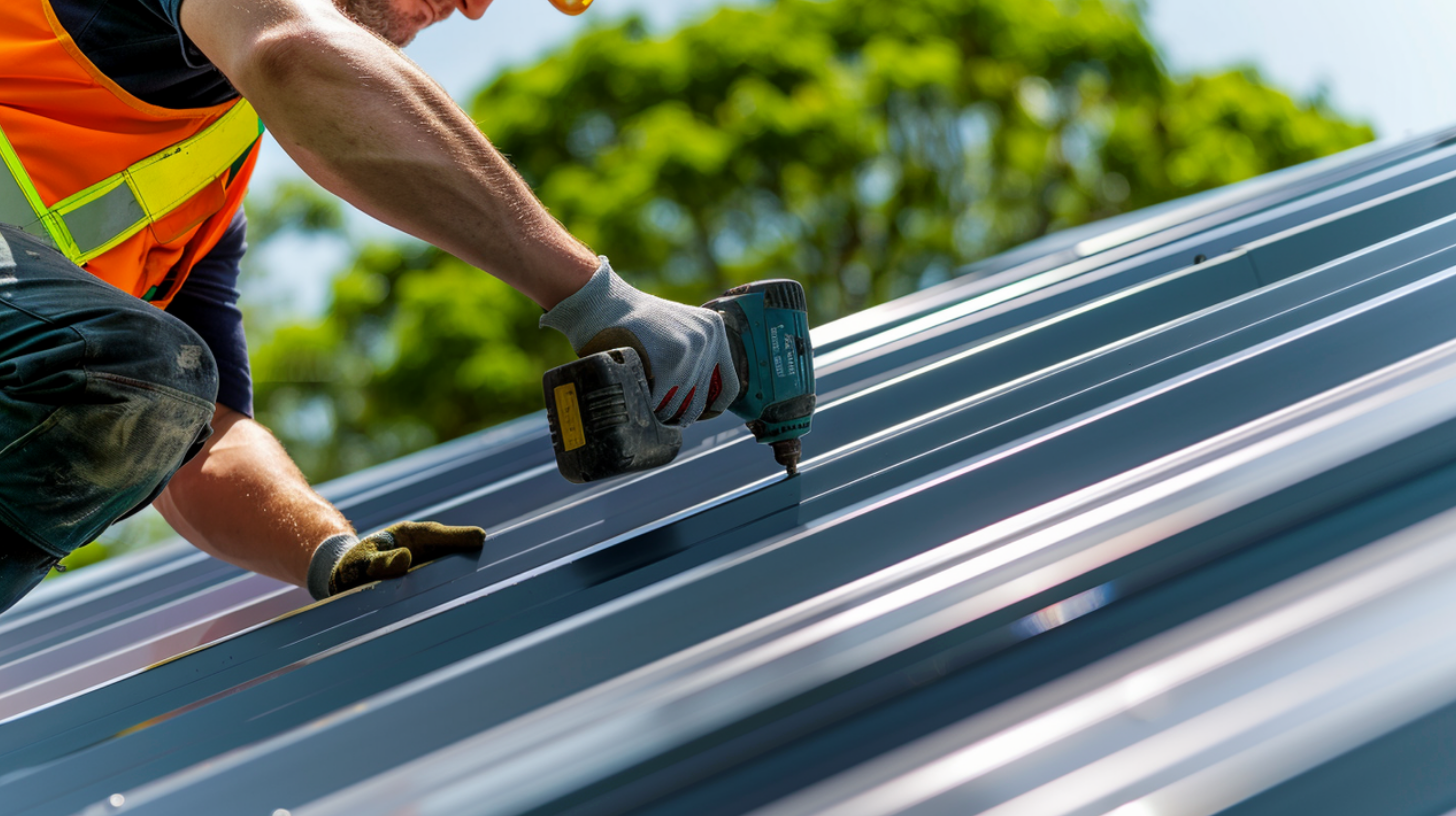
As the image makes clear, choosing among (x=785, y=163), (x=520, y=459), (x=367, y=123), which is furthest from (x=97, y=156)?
(x=785, y=163)

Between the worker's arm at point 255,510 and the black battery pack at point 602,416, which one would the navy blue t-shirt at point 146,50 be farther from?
the black battery pack at point 602,416

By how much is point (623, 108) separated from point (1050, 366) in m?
14.6

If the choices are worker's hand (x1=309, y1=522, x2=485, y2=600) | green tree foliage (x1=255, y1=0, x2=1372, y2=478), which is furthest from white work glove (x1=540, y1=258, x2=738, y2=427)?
green tree foliage (x1=255, y1=0, x2=1372, y2=478)

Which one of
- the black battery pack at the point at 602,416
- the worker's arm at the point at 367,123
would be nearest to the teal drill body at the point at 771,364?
the black battery pack at the point at 602,416

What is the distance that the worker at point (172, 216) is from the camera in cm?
126

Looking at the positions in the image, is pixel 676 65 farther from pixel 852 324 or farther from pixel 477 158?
pixel 477 158

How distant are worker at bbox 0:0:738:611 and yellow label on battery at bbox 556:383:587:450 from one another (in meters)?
0.08

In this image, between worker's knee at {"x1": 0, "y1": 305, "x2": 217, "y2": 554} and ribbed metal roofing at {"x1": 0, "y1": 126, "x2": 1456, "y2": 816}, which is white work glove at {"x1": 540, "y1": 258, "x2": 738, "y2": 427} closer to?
ribbed metal roofing at {"x1": 0, "y1": 126, "x2": 1456, "y2": 816}

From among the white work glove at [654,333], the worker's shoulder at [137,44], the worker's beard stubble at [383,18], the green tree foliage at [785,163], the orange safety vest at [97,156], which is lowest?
the orange safety vest at [97,156]

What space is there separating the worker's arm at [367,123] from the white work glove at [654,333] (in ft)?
0.45

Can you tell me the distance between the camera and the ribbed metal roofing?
0.76m

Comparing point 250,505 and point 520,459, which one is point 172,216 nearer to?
point 250,505

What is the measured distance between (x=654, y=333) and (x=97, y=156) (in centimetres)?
91

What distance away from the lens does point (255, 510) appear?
2.04 m
